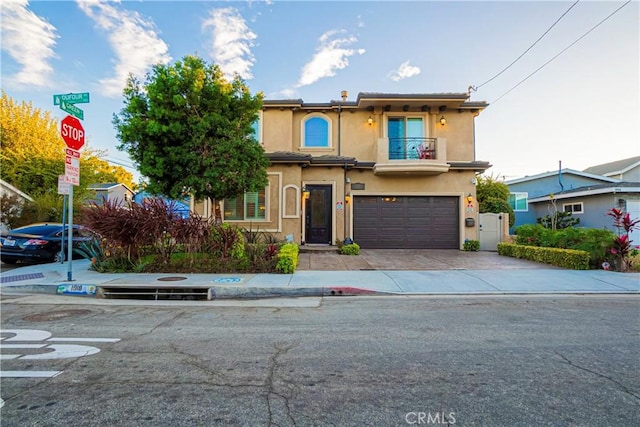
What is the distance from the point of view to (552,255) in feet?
34.0

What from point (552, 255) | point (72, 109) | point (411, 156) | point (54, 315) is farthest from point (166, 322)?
point (411, 156)

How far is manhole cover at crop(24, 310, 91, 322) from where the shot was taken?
507cm

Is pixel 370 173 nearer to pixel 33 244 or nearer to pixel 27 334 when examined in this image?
pixel 33 244

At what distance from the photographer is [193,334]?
433 centimetres

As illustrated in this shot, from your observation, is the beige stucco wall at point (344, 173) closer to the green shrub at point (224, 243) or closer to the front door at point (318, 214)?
the front door at point (318, 214)

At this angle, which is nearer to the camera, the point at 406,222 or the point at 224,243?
the point at 224,243

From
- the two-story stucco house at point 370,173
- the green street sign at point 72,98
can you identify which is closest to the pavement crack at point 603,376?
the green street sign at point 72,98

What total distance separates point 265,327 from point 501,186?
1819cm

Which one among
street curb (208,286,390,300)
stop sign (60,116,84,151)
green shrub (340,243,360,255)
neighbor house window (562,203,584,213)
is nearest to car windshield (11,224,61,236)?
stop sign (60,116,84,151)

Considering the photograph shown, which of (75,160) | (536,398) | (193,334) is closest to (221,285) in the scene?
(193,334)

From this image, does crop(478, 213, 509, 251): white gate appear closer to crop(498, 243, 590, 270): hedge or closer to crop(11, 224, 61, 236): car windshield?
crop(498, 243, 590, 270): hedge

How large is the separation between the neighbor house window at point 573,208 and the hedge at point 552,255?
9.05m

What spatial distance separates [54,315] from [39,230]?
7283 mm

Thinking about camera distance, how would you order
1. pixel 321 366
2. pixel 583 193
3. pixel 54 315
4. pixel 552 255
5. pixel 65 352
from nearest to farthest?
pixel 321 366
pixel 65 352
pixel 54 315
pixel 552 255
pixel 583 193
